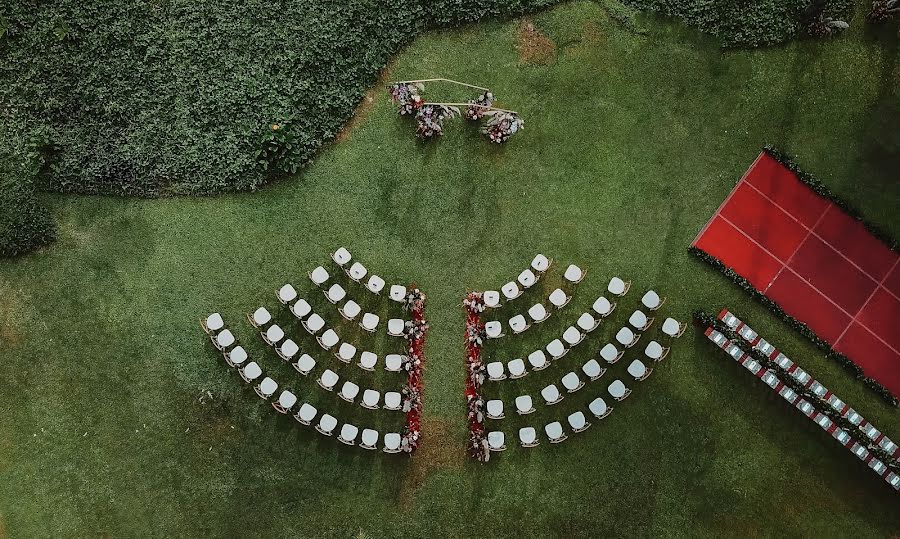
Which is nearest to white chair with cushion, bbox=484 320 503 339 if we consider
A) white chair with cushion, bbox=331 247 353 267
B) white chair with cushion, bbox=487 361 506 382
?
white chair with cushion, bbox=487 361 506 382

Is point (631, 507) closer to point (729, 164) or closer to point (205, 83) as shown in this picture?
point (729, 164)

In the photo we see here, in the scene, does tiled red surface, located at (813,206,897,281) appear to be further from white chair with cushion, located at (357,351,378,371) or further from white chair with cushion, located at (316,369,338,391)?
white chair with cushion, located at (316,369,338,391)

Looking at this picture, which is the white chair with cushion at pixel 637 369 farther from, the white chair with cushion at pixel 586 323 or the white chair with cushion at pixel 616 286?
the white chair with cushion at pixel 616 286

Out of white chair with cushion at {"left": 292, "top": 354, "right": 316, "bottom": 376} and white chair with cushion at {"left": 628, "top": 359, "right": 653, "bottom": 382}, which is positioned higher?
white chair with cushion at {"left": 628, "top": 359, "right": 653, "bottom": 382}

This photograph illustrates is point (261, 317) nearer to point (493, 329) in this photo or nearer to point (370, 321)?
point (370, 321)

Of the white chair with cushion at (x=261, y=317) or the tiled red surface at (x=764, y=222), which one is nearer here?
the white chair with cushion at (x=261, y=317)

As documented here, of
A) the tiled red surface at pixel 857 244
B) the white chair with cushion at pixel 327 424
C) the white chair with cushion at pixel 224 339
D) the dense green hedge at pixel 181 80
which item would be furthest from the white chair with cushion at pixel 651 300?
the white chair with cushion at pixel 224 339

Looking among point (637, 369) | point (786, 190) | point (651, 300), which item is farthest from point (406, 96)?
point (786, 190)
